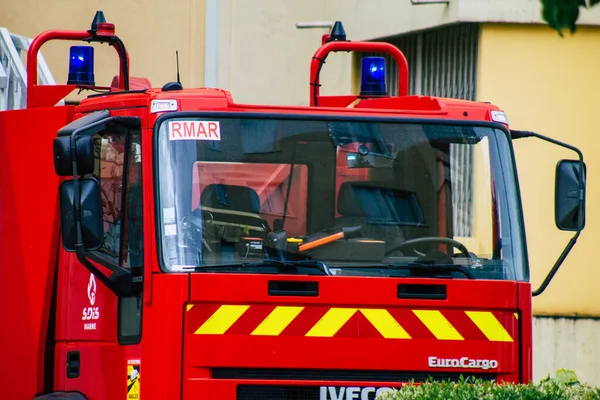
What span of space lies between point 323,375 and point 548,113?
6752 millimetres

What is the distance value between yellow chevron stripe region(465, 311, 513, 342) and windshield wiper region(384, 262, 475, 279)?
200 millimetres

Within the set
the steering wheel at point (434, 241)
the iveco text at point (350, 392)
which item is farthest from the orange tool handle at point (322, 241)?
the iveco text at point (350, 392)

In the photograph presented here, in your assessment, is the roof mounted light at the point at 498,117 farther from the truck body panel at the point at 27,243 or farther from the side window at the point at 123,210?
the truck body panel at the point at 27,243

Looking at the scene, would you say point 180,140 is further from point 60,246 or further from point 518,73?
point 518,73

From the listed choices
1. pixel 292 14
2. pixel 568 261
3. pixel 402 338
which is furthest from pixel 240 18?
pixel 402 338

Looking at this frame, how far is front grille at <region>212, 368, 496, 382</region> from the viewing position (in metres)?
5.93

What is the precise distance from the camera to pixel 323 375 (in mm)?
5969

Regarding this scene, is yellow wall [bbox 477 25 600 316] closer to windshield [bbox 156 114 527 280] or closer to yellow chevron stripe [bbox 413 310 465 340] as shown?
windshield [bbox 156 114 527 280]

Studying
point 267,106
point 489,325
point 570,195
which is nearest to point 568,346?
point 570,195

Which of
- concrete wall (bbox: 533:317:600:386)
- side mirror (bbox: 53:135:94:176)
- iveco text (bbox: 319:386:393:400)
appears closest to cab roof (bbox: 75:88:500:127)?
side mirror (bbox: 53:135:94:176)

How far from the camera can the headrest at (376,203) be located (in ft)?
20.9

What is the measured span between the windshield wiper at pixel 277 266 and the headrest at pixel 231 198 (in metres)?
0.31

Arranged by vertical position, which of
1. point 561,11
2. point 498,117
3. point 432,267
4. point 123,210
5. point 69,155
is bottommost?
point 432,267

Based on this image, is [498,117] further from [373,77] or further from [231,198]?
[231,198]
